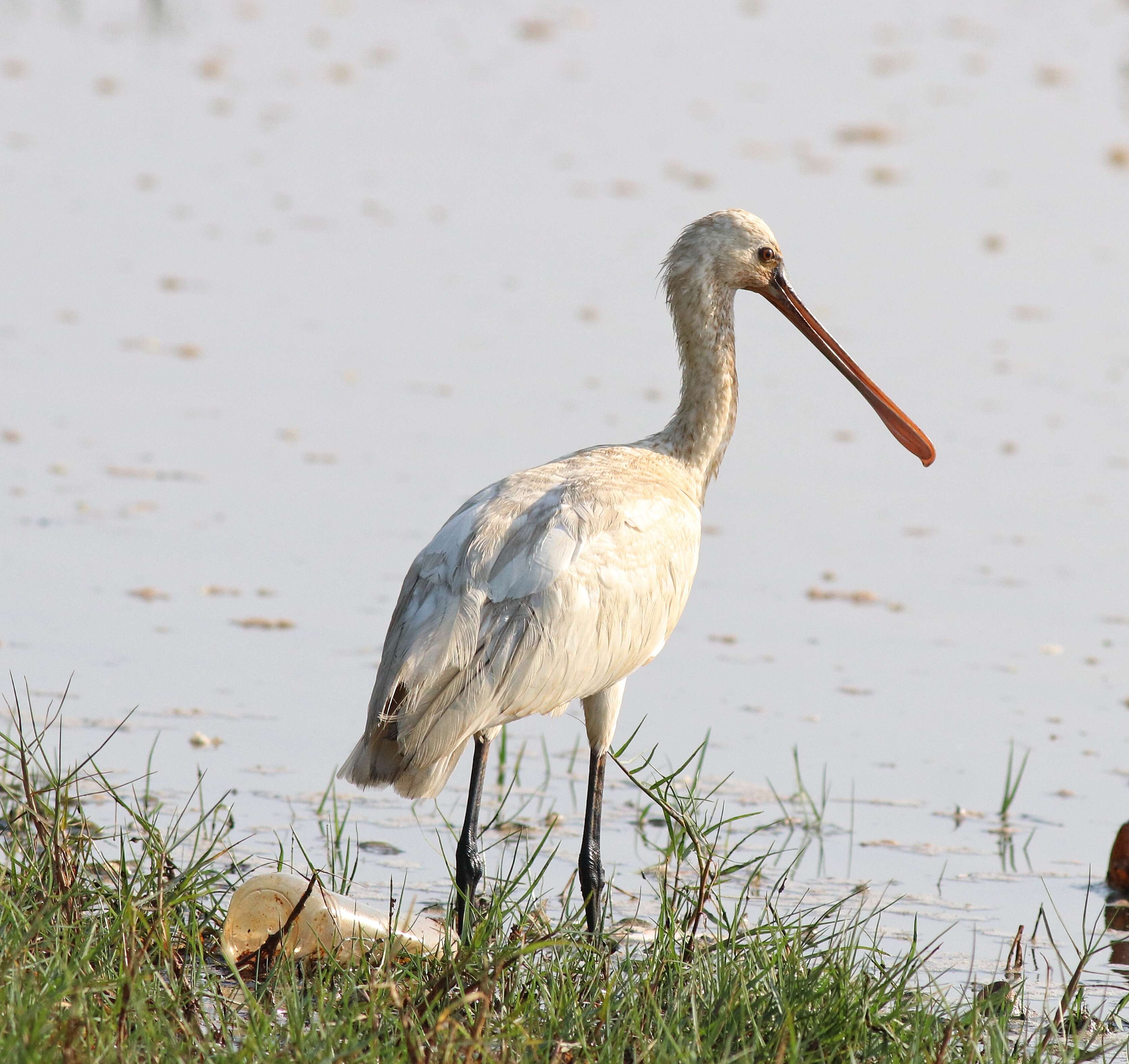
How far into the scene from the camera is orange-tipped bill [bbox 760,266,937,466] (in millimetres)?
7445

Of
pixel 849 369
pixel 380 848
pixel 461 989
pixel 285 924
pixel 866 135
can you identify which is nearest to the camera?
pixel 461 989

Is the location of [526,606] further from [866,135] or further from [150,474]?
[866,135]

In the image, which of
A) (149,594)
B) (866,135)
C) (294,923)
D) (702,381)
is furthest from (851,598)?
(866,135)

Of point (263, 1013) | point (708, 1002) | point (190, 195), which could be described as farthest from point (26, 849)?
point (190, 195)

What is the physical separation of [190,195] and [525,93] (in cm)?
483

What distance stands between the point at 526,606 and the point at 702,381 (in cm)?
154

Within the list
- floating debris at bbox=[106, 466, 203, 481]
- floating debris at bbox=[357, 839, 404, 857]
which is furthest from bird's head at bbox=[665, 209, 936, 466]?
floating debris at bbox=[106, 466, 203, 481]

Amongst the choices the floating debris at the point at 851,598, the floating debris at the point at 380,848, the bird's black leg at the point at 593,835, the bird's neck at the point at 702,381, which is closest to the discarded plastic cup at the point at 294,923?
the bird's black leg at the point at 593,835

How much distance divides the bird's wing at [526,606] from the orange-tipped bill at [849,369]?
1.26m

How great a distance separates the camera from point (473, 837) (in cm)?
605

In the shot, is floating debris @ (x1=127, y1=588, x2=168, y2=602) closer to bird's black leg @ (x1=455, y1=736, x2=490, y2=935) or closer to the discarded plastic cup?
bird's black leg @ (x1=455, y1=736, x2=490, y2=935)

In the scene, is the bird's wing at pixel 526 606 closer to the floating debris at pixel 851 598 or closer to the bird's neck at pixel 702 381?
the bird's neck at pixel 702 381

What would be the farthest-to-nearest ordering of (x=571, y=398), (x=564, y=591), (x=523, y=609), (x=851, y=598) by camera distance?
(x=571, y=398) → (x=851, y=598) → (x=564, y=591) → (x=523, y=609)

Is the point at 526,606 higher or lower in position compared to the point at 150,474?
lower
